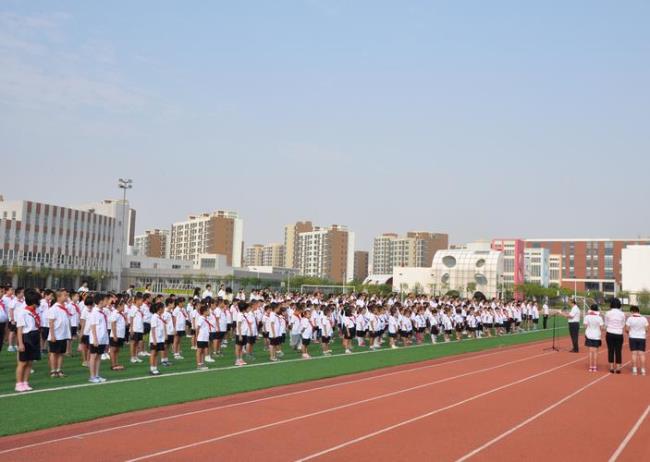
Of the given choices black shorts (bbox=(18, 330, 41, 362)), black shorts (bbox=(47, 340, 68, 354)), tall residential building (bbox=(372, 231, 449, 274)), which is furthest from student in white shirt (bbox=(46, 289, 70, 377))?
tall residential building (bbox=(372, 231, 449, 274))

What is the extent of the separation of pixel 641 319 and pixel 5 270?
5426 cm

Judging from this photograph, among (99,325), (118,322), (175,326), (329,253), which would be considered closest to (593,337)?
(175,326)

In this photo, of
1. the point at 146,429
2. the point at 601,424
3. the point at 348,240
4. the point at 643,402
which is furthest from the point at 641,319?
the point at 348,240

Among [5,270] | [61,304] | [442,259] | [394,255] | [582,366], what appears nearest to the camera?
[61,304]

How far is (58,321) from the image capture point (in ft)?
42.0

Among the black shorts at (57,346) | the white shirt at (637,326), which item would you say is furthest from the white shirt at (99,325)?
the white shirt at (637,326)

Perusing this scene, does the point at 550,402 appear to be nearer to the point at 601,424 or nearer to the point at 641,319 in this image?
the point at 601,424

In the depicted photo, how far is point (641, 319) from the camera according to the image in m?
16.2

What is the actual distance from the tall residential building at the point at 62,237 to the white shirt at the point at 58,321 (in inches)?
1886

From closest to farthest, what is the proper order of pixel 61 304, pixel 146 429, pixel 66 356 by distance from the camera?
1. pixel 146 429
2. pixel 61 304
3. pixel 66 356

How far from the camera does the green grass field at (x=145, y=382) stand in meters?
9.60

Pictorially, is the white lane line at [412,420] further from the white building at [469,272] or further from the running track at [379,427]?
the white building at [469,272]

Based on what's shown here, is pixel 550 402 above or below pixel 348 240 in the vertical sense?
below

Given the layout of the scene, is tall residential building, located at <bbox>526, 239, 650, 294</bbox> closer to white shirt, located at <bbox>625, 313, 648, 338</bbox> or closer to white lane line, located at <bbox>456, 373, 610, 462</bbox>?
white shirt, located at <bbox>625, 313, 648, 338</bbox>
